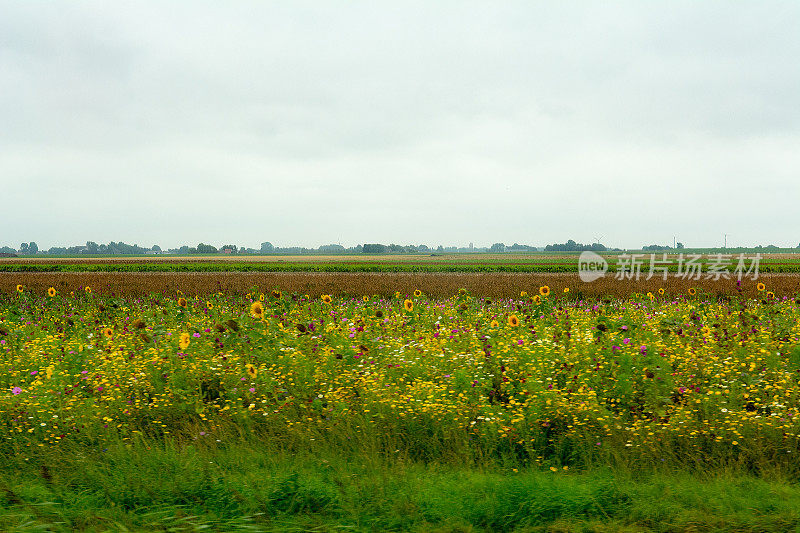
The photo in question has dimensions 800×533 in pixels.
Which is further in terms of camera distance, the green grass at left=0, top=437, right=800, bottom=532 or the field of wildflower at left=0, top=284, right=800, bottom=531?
the field of wildflower at left=0, top=284, right=800, bottom=531

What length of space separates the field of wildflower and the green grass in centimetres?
3

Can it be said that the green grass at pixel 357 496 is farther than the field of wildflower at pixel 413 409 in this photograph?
No

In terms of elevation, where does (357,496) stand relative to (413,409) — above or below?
below

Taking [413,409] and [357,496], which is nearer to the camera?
[357,496]

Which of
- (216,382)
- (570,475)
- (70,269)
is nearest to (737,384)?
(570,475)

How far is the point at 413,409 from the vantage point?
5.69 m

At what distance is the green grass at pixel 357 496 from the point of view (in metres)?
3.69

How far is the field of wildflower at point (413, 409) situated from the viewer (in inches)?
169

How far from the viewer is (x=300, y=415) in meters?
5.83

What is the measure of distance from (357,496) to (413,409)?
67.8 inches

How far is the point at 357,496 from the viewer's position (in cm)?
405

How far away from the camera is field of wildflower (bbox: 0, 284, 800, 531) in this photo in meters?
4.30

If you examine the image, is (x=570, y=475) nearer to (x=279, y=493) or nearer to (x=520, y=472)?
(x=520, y=472)

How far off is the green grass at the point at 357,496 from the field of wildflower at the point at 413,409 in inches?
1.2
